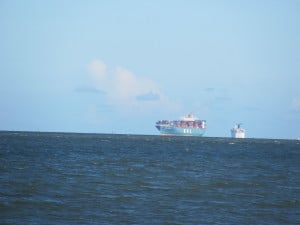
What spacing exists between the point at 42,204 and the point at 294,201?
11258mm

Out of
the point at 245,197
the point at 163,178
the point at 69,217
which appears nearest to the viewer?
the point at 69,217

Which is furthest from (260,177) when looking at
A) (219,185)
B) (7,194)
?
(7,194)

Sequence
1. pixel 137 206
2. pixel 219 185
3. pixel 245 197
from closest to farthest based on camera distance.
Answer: pixel 137 206 → pixel 245 197 → pixel 219 185

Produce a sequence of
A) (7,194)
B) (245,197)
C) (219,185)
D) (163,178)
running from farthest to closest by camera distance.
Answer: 1. (163,178)
2. (219,185)
3. (245,197)
4. (7,194)

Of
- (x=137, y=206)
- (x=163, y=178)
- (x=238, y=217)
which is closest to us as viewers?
(x=238, y=217)

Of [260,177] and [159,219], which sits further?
[260,177]

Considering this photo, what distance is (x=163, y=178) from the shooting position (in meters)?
31.4

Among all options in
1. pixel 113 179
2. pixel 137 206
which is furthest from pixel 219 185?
pixel 137 206

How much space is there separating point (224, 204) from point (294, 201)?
3.77 m

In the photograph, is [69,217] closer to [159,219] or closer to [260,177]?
[159,219]

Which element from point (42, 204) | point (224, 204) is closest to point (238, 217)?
point (224, 204)

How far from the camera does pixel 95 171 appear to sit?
34.8m

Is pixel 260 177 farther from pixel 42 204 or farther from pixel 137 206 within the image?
pixel 42 204

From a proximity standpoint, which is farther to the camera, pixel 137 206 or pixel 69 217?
pixel 137 206
